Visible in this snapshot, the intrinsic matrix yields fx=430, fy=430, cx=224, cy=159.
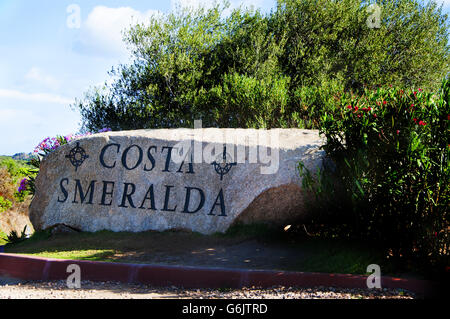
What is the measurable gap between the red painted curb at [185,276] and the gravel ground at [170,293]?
11 cm

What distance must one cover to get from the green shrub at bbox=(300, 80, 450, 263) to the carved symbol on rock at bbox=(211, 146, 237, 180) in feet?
5.57

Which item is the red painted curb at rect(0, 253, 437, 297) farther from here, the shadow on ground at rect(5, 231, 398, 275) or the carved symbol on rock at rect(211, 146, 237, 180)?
the carved symbol on rock at rect(211, 146, 237, 180)

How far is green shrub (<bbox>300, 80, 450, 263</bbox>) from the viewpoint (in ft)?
15.9

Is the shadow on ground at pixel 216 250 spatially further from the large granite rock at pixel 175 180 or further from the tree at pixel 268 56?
the tree at pixel 268 56

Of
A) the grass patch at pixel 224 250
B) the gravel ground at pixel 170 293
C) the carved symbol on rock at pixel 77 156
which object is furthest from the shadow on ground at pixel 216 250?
the carved symbol on rock at pixel 77 156

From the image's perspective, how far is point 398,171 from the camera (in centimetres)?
497

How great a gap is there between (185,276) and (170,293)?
0.38 metres

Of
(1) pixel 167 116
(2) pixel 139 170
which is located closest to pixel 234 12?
(1) pixel 167 116

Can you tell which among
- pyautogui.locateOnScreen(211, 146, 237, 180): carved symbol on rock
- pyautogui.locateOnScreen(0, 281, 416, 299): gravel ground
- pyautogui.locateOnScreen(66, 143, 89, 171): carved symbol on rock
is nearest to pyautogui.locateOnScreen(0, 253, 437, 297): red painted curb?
pyautogui.locateOnScreen(0, 281, 416, 299): gravel ground

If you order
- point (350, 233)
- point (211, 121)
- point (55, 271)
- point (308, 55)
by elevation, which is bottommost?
point (55, 271)

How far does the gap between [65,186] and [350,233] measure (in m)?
5.23

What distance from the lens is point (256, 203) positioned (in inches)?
263

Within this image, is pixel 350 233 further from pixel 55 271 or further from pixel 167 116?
pixel 167 116
